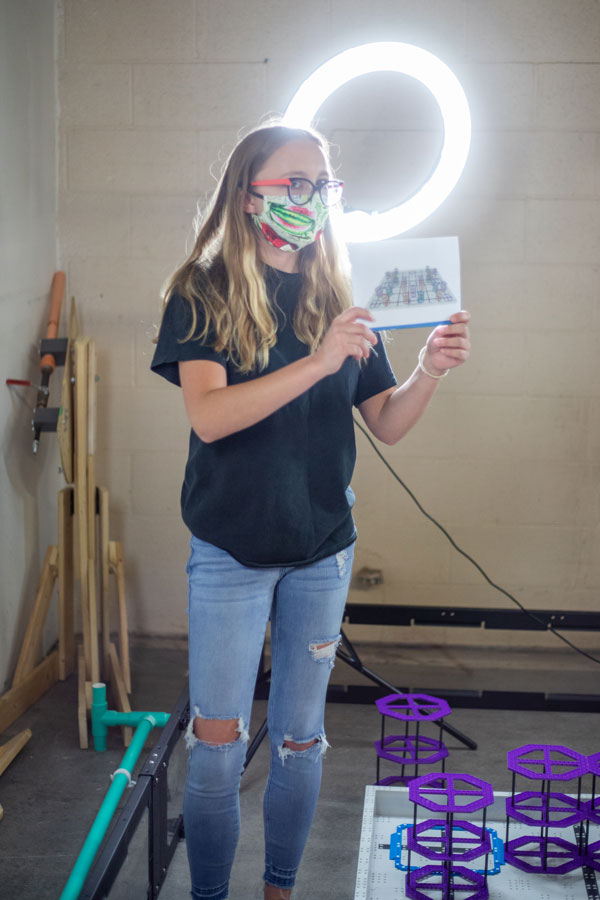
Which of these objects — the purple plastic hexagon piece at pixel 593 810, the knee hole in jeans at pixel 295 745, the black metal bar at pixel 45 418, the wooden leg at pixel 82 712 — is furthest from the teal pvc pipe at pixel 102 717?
the purple plastic hexagon piece at pixel 593 810

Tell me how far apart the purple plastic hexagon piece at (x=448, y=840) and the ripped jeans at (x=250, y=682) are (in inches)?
10.0

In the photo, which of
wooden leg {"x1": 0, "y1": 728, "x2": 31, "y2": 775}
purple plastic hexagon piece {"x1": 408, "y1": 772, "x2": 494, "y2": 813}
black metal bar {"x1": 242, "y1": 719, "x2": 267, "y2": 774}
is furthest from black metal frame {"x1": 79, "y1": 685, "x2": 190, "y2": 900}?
wooden leg {"x1": 0, "y1": 728, "x2": 31, "y2": 775}

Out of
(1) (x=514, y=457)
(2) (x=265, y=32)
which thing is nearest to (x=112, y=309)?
(2) (x=265, y=32)

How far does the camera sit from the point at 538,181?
295 centimetres

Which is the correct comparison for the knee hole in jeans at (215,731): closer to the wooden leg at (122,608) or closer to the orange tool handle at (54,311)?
the wooden leg at (122,608)

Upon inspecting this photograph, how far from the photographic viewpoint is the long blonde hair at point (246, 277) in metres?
1.40

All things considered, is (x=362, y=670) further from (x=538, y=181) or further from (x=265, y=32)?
(x=265, y=32)

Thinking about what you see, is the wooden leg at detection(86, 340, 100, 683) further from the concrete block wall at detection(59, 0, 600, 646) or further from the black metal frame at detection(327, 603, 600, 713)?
the black metal frame at detection(327, 603, 600, 713)

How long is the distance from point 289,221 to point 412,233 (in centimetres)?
158

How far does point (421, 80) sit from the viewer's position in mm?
2602

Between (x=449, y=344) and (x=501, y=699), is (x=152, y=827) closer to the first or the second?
(x=449, y=344)

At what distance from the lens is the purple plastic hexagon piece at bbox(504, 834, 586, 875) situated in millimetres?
1717

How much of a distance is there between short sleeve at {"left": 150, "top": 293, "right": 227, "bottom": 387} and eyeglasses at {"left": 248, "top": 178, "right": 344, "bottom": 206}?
0.80 feet

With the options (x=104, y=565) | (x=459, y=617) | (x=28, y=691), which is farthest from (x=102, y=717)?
(x=459, y=617)
